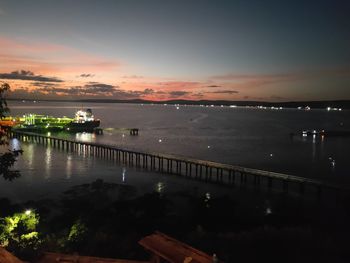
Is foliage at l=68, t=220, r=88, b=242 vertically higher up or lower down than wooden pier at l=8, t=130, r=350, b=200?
higher up

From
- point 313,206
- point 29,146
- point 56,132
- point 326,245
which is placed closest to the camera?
point 326,245

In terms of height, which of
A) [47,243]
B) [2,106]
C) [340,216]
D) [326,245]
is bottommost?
[340,216]

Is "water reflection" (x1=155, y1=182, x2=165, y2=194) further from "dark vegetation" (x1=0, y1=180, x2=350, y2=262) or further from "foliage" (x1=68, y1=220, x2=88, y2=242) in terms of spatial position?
"foliage" (x1=68, y1=220, x2=88, y2=242)

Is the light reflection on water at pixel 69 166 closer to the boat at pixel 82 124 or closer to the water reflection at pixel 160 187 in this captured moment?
the water reflection at pixel 160 187

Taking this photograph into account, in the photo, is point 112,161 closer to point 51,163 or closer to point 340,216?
point 51,163

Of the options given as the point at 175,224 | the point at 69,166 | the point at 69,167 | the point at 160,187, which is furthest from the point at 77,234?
the point at 69,166

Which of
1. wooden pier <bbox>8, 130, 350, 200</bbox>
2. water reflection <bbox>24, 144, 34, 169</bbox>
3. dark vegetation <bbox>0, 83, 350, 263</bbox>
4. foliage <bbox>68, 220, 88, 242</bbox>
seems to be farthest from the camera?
water reflection <bbox>24, 144, 34, 169</bbox>

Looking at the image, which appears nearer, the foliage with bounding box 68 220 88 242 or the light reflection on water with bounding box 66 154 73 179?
the foliage with bounding box 68 220 88 242

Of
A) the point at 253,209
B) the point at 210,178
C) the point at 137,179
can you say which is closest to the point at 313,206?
the point at 253,209

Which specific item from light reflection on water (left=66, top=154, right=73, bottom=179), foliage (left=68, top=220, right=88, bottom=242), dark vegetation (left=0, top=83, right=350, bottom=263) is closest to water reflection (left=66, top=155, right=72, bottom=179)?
light reflection on water (left=66, top=154, right=73, bottom=179)

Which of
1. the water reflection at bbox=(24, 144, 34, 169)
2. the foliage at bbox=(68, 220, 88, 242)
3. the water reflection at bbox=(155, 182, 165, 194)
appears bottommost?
→ the water reflection at bbox=(155, 182, 165, 194)

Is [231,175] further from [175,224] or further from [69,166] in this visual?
[69,166]
